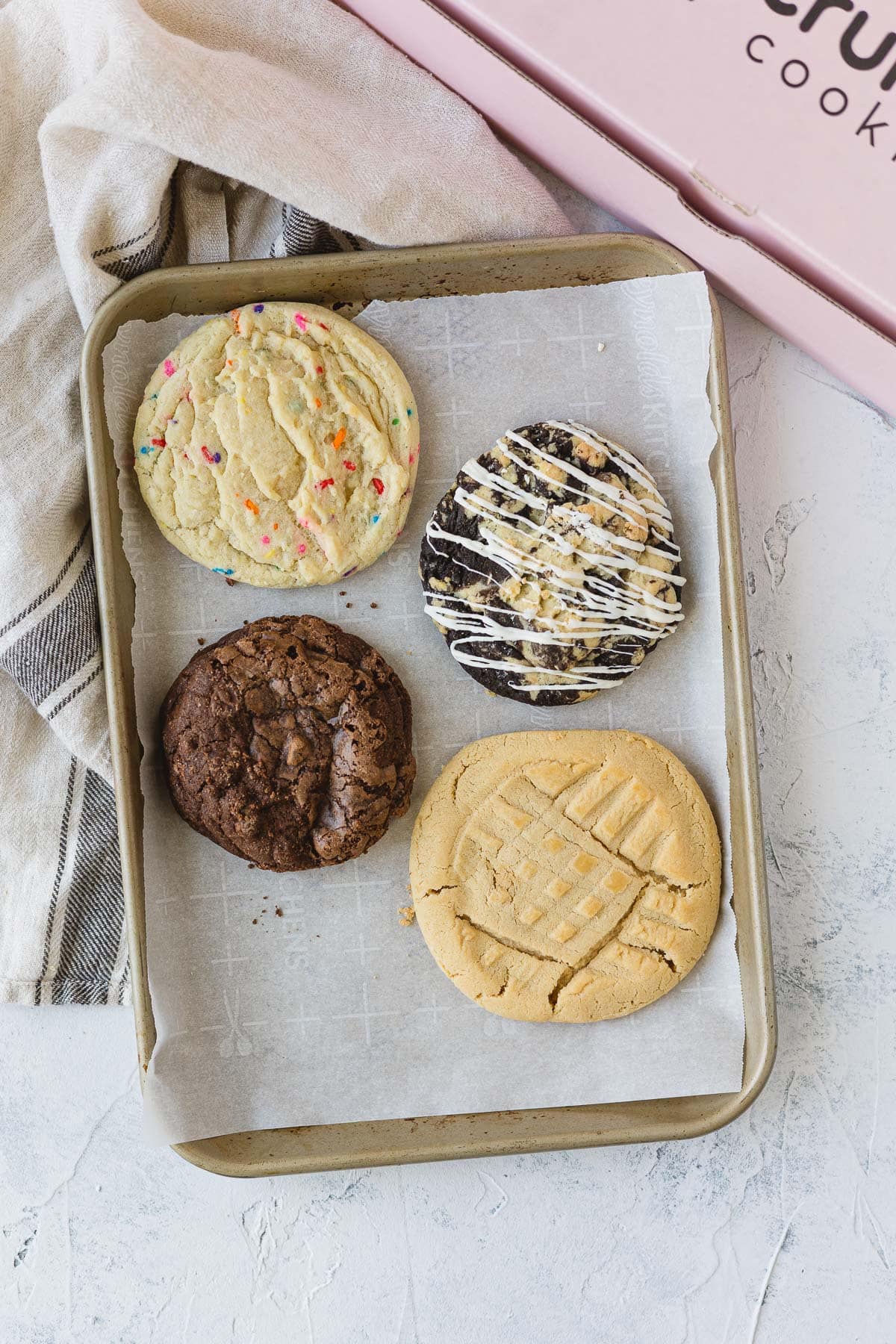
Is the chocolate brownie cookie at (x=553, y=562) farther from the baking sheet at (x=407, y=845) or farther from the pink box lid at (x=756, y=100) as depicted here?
the pink box lid at (x=756, y=100)

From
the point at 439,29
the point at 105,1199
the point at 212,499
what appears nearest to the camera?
the point at 439,29

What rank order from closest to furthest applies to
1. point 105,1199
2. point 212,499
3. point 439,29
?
1. point 439,29
2. point 212,499
3. point 105,1199

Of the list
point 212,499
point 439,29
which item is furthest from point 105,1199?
point 439,29

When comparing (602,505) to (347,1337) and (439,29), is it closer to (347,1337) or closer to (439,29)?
(439,29)

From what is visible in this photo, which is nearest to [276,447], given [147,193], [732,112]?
[147,193]

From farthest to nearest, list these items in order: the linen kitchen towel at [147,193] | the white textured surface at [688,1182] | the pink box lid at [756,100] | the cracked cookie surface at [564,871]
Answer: the white textured surface at [688,1182]
the cracked cookie surface at [564,871]
the linen kitchen towel at [147,193]
the pink box lid at [756,100]

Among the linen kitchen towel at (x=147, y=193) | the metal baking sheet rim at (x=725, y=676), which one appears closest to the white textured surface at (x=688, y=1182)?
the metal baking sheet rim at (x=725, y=676)

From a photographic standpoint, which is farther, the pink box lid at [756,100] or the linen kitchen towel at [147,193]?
the linen kitchen towel at [147,193]
